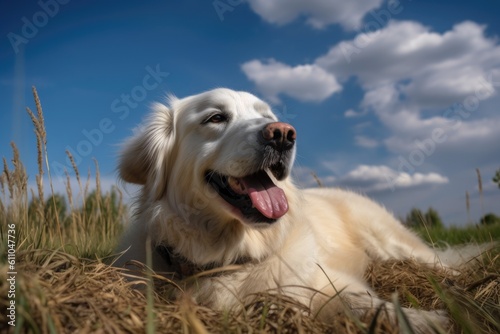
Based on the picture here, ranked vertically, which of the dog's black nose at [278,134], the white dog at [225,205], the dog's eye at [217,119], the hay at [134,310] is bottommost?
the hay at [134,310]

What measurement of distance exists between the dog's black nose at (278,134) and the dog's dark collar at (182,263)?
29.3 inches

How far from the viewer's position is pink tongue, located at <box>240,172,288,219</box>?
251 cm

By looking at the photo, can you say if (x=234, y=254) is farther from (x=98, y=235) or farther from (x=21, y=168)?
(x=98, y=235)

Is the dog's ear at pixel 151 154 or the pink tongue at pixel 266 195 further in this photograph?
the dog's ear at pixel 151 154

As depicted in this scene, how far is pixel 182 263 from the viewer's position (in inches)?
103

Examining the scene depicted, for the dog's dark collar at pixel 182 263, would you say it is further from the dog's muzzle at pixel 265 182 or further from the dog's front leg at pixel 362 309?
the dog's front leg at pixel 362 309

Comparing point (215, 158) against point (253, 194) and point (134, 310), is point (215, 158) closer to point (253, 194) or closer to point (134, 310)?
point (253, 194)

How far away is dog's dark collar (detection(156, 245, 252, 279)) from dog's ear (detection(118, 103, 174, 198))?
1.28ft

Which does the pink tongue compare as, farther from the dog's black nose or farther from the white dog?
the dog's black nose

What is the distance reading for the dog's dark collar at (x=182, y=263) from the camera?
8.56ft

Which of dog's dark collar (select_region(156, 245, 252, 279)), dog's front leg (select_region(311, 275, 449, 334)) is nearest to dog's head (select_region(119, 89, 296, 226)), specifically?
dog's dark collar (select_region(156, 245, 252, 279))

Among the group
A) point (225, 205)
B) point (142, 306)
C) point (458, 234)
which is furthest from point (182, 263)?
point (458, 234)

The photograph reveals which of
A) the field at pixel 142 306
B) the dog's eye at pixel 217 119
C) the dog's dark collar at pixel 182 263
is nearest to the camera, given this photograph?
the field at pixel 142 306

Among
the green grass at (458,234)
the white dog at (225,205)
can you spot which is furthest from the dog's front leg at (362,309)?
the green grass at (458,234)
